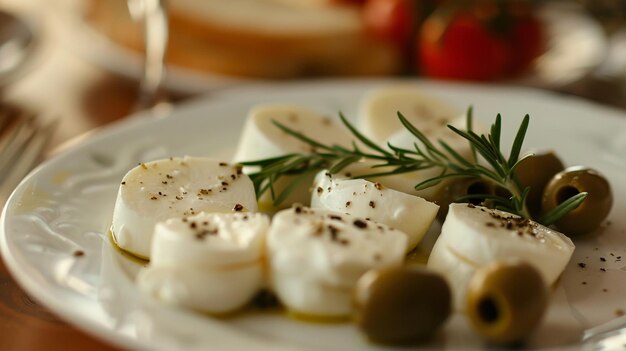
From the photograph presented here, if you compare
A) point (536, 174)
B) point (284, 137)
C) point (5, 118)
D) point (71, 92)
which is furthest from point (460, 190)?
point (71, 92)

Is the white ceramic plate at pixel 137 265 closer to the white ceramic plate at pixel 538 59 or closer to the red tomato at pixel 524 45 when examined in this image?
the white ceramic plate at pixel 538 59

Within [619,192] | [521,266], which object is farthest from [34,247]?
[619,192]

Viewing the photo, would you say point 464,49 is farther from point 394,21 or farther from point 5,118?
point 5,118

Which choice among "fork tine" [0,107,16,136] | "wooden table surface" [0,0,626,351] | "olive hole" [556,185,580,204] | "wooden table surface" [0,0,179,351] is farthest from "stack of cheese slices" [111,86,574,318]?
"wooden table surface" [0,0,626,351]

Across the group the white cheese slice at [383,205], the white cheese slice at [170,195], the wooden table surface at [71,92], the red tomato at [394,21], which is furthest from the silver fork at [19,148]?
the red tomato at [394,21]

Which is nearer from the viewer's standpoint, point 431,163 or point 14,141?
point 431,163

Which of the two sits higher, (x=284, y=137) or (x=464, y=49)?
(x=464, y=49)

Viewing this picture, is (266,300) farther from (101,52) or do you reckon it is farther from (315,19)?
(315,19)
